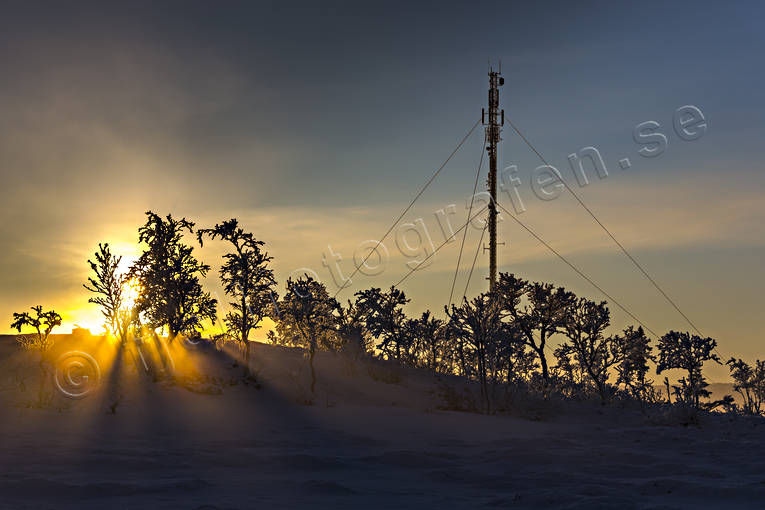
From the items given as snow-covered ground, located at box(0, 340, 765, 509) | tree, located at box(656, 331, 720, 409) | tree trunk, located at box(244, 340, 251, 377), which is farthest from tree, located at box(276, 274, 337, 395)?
tree, located at box(656, 331, 720, 409)

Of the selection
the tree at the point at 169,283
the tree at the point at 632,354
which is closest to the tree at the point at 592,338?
the tree at the point at 632,354

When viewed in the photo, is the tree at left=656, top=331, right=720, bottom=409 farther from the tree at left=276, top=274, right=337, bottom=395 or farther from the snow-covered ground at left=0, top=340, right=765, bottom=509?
the tree at left=276, top=274, right=337, bottom=395

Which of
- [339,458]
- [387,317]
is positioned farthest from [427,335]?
[339,458]

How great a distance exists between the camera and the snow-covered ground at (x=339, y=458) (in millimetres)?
8484

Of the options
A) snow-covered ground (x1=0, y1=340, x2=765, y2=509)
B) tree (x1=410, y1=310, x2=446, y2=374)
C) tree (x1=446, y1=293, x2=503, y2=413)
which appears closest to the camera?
snow-covered ground (x1=0, y1=340, x2=765, y2=509)

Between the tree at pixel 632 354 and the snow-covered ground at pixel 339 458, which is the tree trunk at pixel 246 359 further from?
the tree at pixel 632 354

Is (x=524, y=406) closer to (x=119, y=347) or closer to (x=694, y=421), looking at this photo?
(x=694, y=421)

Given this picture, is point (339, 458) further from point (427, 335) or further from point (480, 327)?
point (427, 335)

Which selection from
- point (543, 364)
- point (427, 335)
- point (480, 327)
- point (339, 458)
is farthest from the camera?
point (427, 335)

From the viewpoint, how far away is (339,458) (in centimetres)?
1200

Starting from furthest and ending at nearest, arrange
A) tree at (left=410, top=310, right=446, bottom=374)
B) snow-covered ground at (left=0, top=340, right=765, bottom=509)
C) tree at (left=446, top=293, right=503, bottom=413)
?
tree at (left=410, top=310, right=446, bottom=374)
tree at (left=446, top=293, right=503, bottom=413)
snow-covered ground at (left=0, top=340, right=765, bottom=509)

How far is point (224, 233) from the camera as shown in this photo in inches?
1085

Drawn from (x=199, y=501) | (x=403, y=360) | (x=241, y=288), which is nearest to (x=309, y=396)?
(x=241, y=288)

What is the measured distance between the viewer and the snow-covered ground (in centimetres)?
848
